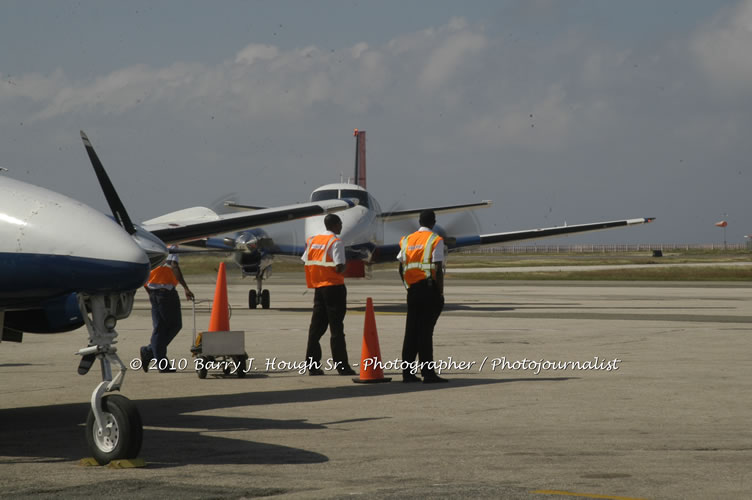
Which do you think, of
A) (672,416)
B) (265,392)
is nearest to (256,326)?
(265,392)

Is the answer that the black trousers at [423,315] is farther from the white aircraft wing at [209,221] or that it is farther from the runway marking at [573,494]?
the runway marking at [573,494]

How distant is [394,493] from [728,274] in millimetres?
51756

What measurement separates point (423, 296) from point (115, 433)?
5628 millimetres

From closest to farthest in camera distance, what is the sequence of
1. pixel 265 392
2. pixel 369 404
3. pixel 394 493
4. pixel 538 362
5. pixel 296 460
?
pixel 394 493 → pixel 296 460 → pixel 369 404 → pixel 265 392 → pixel 538 362

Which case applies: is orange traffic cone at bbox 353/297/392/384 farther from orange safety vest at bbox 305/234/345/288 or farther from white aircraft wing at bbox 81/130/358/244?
white aircraft wing at bbox 81/130/358/244

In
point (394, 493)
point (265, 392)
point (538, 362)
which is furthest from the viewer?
point (538, 362)

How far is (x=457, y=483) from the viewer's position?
20.8 feet

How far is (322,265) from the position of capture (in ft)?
42.0

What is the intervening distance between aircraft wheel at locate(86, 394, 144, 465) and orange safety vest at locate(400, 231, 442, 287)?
5.55 metres

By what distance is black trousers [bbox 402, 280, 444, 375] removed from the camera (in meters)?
12.0

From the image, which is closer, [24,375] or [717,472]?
[717,472]

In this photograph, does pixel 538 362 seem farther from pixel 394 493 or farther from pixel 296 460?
pixel 394 493

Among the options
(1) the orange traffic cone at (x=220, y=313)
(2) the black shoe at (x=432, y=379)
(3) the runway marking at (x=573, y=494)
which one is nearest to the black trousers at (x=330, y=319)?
(1) the orange traffic cone at (x=220, y=313)

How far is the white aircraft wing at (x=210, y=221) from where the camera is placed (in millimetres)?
12180
